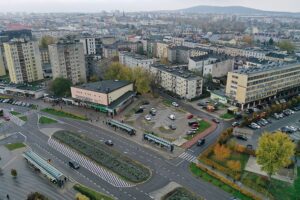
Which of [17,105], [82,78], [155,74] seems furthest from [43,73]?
[155,74]

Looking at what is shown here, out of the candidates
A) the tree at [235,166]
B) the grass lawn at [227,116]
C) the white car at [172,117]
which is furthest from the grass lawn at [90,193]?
the grass lawn at [227,116]

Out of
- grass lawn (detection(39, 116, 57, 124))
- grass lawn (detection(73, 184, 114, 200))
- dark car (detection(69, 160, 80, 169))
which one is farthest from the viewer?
grass lawn (detection(39, 116, 57, 124))

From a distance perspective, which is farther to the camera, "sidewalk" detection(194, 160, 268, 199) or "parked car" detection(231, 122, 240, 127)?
"parked car" detection(231, 122, 240, 127)

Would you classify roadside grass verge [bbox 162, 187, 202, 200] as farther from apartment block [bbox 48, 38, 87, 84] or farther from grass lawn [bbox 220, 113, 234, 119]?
apartment block [bbox 48, 38, 87, 84]

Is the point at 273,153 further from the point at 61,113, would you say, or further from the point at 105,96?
the point at 61,113

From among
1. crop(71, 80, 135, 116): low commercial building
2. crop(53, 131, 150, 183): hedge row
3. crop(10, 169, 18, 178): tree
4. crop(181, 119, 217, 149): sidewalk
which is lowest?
crop(181, 119, 217, 149): sidewalk

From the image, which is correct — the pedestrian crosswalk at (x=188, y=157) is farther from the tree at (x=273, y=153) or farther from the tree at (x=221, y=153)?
the tree at (x=273, y=153)

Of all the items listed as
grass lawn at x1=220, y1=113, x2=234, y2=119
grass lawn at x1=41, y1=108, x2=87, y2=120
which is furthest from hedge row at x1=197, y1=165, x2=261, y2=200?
grass lawn at x1=41, y1=108, x2=87, y2=120

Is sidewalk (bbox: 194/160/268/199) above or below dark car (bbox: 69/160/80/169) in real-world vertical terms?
below
